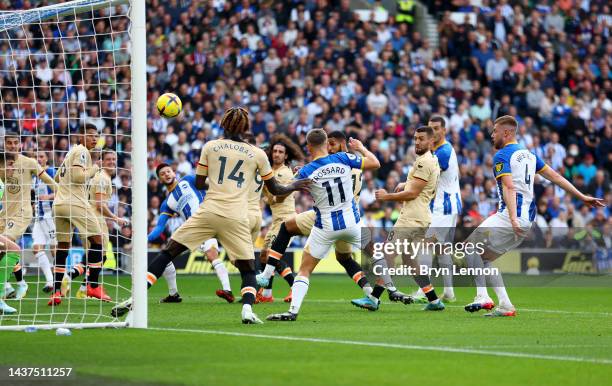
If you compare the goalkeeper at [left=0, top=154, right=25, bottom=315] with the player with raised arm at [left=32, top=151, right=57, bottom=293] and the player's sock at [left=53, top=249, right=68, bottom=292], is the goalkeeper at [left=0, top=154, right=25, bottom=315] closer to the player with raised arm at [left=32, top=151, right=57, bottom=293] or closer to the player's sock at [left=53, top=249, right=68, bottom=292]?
the player's sock at [left=53, top=249, right=68, bottom=292]

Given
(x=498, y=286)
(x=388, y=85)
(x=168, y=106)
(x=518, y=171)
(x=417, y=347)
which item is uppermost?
(x=388, y=85)

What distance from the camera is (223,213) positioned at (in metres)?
12.2

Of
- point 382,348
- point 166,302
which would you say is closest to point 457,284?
point 166,302

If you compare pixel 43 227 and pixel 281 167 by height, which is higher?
pixel 281 167

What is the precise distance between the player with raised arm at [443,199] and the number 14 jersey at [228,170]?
468 centimetres

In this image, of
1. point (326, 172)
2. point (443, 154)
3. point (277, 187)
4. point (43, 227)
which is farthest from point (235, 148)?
point (43, 227)

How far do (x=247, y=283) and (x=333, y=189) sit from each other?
1.62m

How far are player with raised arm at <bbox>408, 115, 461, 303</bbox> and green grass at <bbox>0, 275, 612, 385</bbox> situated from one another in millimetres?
1605

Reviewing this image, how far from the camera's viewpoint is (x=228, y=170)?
12.2 m

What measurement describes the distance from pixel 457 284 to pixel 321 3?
13.8 metres

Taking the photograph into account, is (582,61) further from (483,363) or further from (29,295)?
(483,363)

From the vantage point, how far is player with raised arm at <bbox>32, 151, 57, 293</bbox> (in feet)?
60.7

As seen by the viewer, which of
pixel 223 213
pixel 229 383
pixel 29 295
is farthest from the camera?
pixel 29 295

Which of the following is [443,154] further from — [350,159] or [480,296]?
[350,159]
